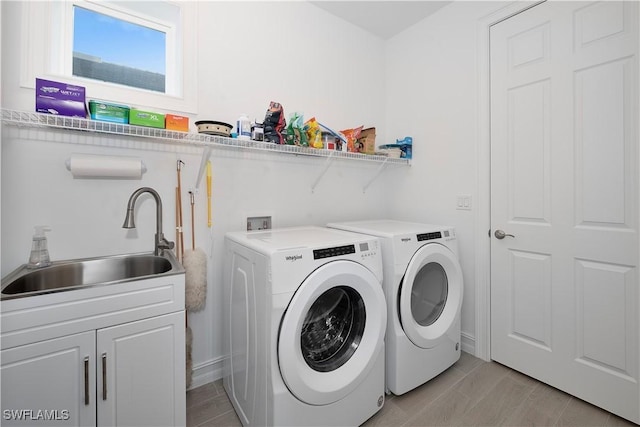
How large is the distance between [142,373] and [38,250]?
75 centimetres

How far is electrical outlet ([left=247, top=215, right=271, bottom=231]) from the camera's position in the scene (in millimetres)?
1948

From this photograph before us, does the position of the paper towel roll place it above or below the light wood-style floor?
above

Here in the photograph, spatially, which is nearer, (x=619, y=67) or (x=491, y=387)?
(x=619, y=67)

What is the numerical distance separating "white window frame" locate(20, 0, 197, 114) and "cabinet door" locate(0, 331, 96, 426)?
1.21m

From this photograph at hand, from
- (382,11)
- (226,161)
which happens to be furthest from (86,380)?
(382,11)

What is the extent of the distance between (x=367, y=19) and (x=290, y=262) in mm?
2341

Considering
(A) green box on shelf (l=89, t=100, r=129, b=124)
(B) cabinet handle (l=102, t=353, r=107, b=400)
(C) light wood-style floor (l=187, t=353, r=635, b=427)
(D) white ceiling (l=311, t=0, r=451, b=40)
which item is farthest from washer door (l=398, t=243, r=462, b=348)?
(D) white ceiling (l=311, t=0, r=451, b=40)

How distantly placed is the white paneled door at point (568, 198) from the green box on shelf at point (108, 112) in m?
2.28

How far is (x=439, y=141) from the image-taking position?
2.33 m

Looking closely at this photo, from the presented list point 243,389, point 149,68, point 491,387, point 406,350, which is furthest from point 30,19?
point 491,387

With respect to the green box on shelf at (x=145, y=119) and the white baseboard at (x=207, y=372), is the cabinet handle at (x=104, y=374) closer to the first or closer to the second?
the white baseboard at (x=207, y=372)

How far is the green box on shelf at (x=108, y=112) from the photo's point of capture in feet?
4.33

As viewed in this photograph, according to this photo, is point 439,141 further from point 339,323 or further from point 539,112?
point 339,323

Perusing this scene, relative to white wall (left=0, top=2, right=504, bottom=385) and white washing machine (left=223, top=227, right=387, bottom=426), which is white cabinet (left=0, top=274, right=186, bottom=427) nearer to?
white washing machine (left=223, top=227, right=387, bottom=426)
